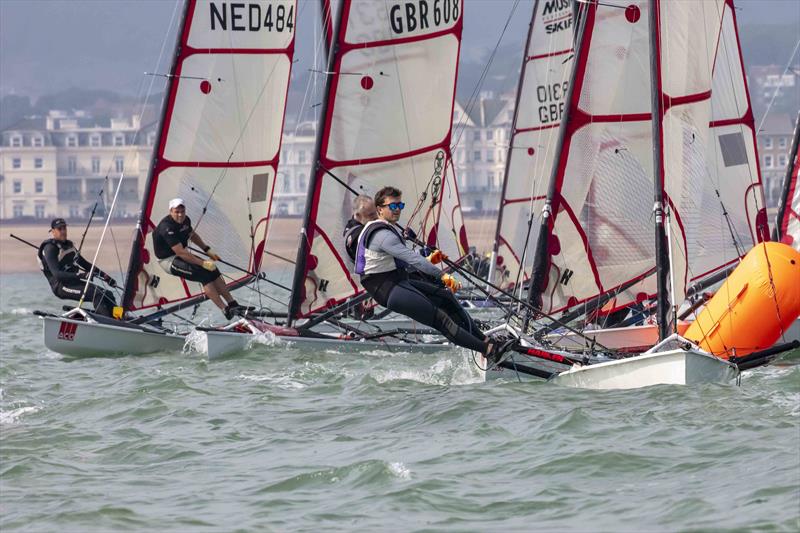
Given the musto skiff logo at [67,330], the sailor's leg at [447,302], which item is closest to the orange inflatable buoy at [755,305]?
the sailor's leg at [447,302]

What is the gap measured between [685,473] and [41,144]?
5691 inches

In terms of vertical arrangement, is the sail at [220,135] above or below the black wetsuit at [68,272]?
above

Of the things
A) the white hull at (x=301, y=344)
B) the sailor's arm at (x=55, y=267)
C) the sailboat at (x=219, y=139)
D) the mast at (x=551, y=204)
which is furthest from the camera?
the sailboat at (x=219, y=139)

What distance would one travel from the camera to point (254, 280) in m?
18.3

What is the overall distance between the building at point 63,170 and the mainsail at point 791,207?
125m

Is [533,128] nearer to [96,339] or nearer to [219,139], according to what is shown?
[219,139]

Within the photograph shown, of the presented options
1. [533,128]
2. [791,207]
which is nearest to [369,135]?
[791,207]

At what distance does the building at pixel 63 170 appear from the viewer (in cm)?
14488

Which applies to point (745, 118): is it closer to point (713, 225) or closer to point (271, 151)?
point (713, 225)

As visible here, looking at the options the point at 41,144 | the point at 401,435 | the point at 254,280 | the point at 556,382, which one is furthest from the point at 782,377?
the point at 41,144

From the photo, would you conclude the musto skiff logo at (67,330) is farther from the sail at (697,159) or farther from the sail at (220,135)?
the sail at (697,159)

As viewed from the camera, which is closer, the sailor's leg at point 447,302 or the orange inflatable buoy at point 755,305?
the orange inflatable buoy at point 755,305

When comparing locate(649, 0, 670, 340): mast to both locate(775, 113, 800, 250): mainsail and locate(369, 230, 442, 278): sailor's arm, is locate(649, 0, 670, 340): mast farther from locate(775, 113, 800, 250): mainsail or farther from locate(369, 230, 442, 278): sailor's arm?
locate(775, 113, 800, 250): mainsail

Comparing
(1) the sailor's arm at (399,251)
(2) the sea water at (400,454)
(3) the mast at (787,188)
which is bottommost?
(2) the sea water at (400,454)
